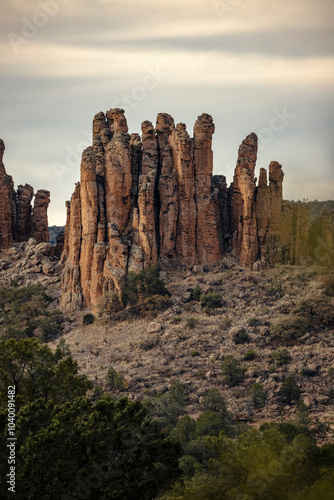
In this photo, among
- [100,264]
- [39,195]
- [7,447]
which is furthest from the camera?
[39,195]

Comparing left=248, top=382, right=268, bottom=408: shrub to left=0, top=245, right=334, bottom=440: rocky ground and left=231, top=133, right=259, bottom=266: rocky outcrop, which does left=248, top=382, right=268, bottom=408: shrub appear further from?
left=231, top=133, right=259, bottom=266: rocky outcrop

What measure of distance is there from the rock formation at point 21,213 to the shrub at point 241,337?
39.7 metres

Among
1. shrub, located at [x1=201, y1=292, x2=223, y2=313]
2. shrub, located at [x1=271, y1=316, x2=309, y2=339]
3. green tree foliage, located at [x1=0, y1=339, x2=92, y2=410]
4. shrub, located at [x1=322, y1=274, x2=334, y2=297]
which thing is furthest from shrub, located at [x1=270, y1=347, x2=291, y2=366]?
green tree foliage, located at [x1=0, y1=339, x2=92, y2=410]

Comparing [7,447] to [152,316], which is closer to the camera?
[7,447]

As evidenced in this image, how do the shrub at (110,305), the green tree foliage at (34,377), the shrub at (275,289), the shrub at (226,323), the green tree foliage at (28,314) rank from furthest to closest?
the green tree foliage at (28,314) → the shrub at (110,305) → the shrub at (275,289) → the shrub at (226,323) → the green tree foliage at (34,377)

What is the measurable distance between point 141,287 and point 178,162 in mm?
16250

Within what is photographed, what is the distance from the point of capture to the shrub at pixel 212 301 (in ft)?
258

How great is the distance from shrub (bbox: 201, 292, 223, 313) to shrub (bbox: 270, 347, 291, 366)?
12424 mm

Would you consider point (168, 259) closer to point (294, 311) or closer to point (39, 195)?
point (294, 311)

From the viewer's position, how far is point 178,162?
87.9 metres

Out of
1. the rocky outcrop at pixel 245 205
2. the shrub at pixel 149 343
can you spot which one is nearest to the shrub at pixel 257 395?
the shrub at pixel 149 343

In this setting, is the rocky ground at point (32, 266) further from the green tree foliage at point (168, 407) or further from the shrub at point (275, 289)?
the green tree foliage at point (168, 407)

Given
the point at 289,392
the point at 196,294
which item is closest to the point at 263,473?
the point at 289,392

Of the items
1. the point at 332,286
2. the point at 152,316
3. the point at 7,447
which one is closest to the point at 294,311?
Result: the point at 332,286
